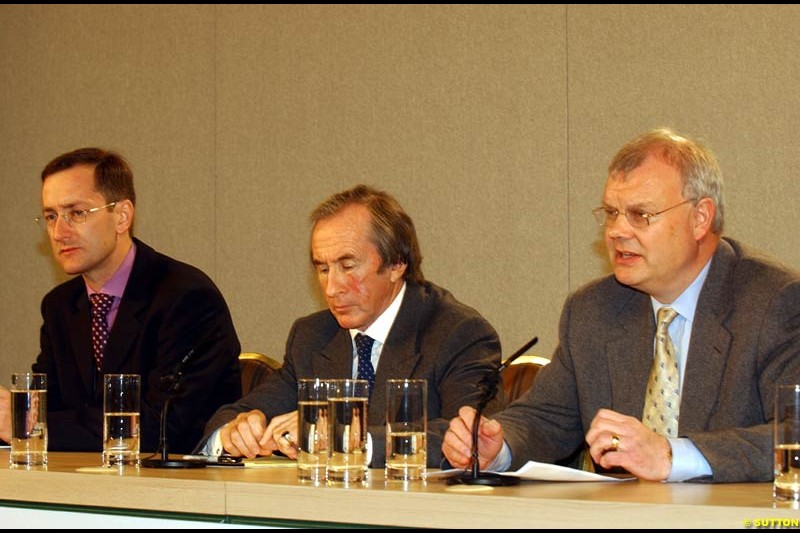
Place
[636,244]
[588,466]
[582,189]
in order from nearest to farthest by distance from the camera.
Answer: [636,244], [588,466], [582,189]

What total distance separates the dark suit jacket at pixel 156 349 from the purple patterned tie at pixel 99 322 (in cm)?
2

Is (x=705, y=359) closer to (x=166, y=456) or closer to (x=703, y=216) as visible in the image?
(x=703, y=216)

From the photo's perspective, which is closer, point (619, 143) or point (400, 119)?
point (619, 143)

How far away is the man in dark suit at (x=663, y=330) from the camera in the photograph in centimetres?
262

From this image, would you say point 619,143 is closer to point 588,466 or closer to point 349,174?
point 349,174

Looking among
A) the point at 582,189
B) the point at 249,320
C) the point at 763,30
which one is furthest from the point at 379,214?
the point at 249,320

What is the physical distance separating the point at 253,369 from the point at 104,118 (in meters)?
2.37

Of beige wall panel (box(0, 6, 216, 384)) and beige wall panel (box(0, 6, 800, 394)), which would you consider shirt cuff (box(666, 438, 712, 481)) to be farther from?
beige wall panel (box(0, 6, 216, 384))

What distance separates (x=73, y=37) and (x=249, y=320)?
70.1 inches

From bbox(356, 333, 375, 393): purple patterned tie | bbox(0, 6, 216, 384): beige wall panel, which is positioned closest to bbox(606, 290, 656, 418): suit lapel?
bbox(356, 333, 375, 393): purple patterned tie

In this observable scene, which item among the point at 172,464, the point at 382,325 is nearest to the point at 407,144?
the point at 382,325

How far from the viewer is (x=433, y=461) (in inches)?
111

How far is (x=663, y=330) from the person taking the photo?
2836 mm

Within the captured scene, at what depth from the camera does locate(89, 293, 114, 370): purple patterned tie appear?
12.3 feet
